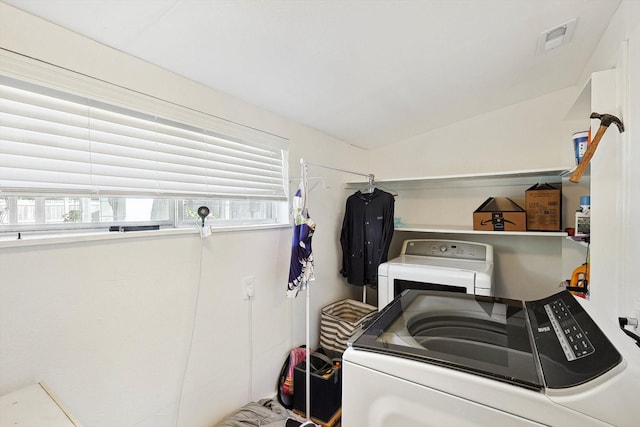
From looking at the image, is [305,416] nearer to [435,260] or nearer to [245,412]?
[245,412]

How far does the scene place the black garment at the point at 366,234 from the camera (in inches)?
97.5

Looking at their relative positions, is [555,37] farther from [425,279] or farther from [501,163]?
[425,279]

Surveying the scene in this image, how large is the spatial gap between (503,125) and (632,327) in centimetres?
198

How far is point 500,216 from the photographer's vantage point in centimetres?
222

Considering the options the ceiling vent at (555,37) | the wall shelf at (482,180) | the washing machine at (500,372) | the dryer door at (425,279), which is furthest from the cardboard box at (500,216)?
the washing machine at (500,372)

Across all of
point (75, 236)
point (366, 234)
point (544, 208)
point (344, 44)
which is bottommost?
point (366, 234)

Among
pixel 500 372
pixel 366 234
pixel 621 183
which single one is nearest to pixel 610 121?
pixel 621 183

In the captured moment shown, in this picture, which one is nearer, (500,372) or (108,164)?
(500,372)

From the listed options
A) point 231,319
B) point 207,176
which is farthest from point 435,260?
point 207,176

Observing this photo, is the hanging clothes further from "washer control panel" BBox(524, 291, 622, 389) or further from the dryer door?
"washer control panel" BBox(524, 291, 622, 389)

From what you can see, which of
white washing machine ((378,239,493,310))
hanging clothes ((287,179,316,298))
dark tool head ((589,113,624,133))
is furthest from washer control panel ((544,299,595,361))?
hanging clothes ((287,179,316,298))

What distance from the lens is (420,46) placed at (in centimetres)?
146

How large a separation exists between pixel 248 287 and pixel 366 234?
45.6 inches

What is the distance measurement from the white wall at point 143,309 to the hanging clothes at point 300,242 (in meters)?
0.21
